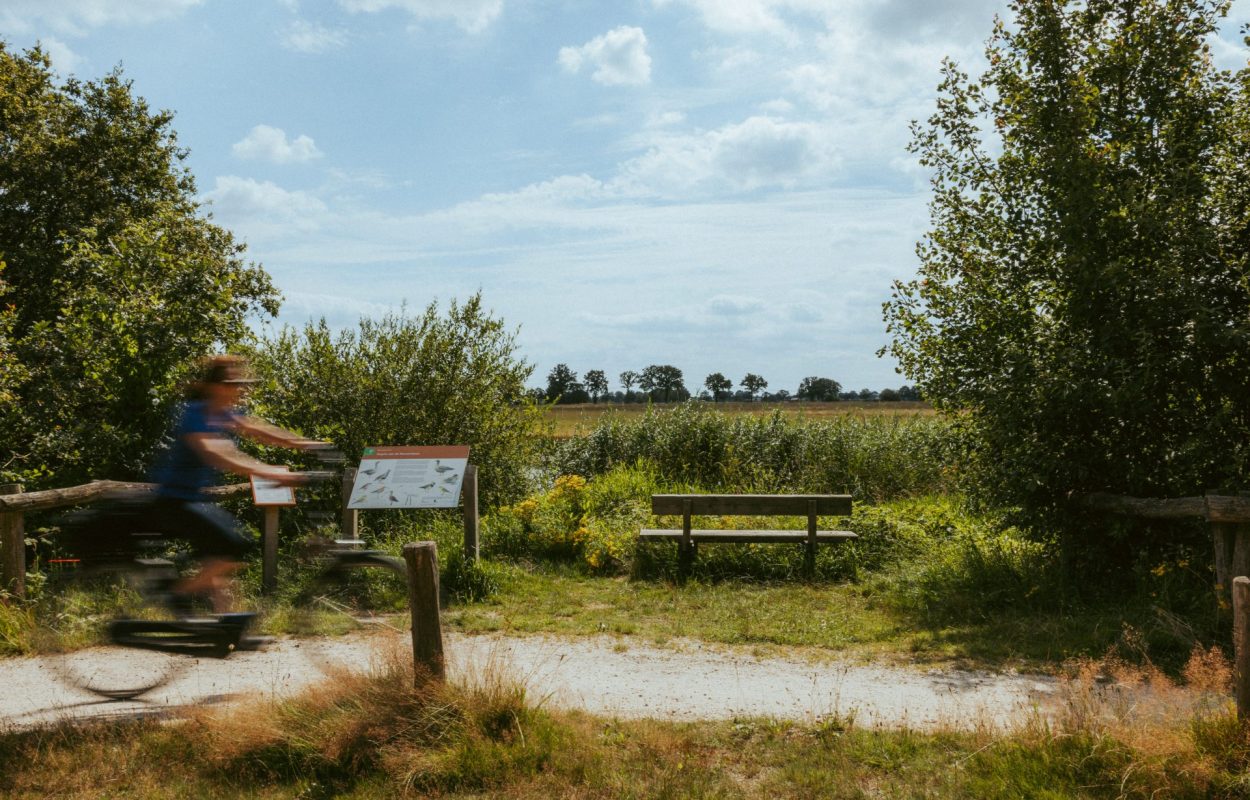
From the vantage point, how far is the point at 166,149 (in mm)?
24750

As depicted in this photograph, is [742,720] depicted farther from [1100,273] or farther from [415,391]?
[415,391]

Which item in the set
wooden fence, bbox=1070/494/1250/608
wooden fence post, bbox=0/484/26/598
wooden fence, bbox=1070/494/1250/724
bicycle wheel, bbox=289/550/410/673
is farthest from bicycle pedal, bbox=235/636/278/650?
wooden fence, bbox=1070/494/1250/608

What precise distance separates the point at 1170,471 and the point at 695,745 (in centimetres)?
609

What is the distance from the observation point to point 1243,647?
4539 millimetres

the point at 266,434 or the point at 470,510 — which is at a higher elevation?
the point at 266,434

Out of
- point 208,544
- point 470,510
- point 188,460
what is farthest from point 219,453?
point 470,510

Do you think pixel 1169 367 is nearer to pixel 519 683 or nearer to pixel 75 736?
pixel 519 683

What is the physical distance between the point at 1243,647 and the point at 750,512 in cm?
658

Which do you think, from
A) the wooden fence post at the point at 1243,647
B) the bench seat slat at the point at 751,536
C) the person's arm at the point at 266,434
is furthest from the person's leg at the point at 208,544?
the wooden fence post at the point at 1243,647

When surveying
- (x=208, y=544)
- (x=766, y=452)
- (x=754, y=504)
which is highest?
(x=766, y=452)

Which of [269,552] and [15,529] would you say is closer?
[15,529]

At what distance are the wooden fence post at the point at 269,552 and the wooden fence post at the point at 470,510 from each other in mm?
2088

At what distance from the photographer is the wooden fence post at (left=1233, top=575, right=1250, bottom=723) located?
4523mm

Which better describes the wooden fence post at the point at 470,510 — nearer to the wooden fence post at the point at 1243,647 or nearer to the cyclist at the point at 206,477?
the cyclist at the point at 206,477
